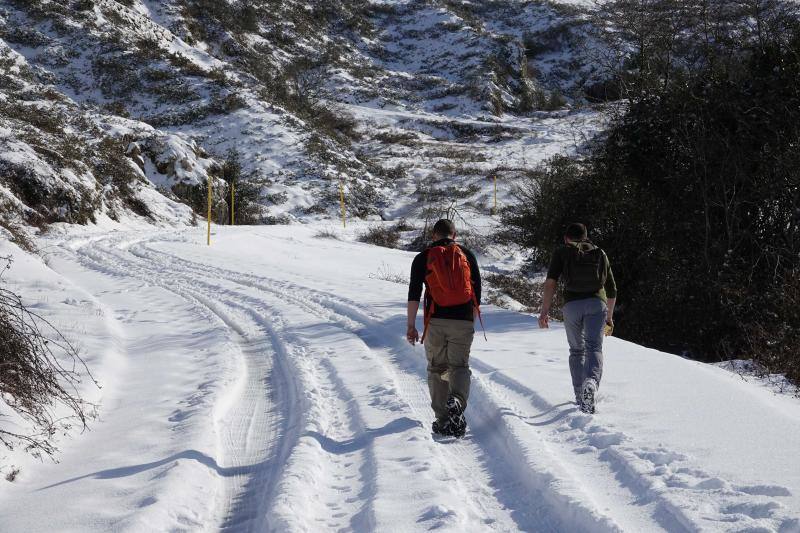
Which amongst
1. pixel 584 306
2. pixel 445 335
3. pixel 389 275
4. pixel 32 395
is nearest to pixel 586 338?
pixel 584 306

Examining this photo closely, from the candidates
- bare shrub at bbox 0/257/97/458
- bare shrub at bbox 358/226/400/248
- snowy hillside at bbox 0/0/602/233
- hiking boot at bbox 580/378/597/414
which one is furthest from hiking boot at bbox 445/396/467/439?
bare shrub at bbox 358/226/400/248

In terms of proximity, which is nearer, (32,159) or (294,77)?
(32,159)

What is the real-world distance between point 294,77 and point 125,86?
711 inches

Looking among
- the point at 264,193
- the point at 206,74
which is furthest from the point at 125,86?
the point at 264,193

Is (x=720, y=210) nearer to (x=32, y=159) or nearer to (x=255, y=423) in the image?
(x=255, y=423)

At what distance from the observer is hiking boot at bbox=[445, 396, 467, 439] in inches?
204

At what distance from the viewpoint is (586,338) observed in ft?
18.9

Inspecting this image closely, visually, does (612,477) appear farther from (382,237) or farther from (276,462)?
(382,237)

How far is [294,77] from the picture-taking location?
2219 inches

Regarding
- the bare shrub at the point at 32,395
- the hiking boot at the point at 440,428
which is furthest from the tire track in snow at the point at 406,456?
the bare shrub at the point at 32,395

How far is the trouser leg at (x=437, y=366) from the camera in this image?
5.33 m

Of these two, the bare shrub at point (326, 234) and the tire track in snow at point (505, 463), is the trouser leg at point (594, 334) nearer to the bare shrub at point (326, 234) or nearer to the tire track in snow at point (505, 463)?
the tire track in snow at point (505, 463)

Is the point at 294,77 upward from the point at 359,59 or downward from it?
downward

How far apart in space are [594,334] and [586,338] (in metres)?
0.08
